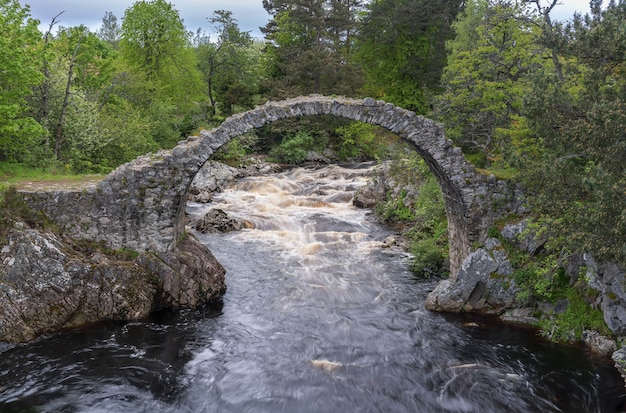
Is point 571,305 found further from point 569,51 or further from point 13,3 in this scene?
point 13,3

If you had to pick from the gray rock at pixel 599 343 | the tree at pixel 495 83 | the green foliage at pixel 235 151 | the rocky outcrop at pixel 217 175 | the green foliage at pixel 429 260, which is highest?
the tree at pixel 495 83

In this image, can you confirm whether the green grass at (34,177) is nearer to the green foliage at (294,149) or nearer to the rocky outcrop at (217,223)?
the rocky outcrop at (217,223)

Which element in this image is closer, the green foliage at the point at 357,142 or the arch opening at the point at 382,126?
the arch opening at the point at 382,126

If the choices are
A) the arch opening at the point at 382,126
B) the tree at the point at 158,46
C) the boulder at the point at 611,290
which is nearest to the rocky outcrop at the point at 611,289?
the boulder at the point at 611,290

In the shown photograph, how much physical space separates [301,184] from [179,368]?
19.3 m

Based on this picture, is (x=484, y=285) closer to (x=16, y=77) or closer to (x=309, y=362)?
(x=309, y=362)

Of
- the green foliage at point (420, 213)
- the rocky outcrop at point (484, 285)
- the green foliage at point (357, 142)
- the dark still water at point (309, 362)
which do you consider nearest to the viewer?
the dark still water at point (309, 362)

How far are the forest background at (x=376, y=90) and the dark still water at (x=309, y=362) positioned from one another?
2.59 meters

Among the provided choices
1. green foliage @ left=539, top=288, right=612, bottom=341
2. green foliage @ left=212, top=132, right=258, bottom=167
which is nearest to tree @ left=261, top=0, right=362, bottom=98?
green foliage @ left=212, top=132, right=258, bottom=167

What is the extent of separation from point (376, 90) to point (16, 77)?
33.0 metres

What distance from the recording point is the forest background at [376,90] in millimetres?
8766

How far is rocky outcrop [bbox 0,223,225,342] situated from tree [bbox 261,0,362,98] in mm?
24689

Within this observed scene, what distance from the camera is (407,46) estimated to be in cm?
3991

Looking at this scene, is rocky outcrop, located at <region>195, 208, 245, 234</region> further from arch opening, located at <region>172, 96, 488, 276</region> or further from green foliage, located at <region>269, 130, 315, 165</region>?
green foliage, located at <region>269, 130, 315, 165</region>
